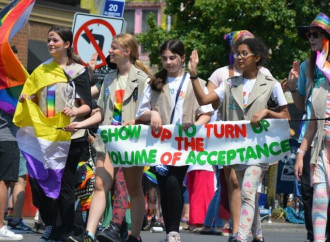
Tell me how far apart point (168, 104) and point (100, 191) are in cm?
106

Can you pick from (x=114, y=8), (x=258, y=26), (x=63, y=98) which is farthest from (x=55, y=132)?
(x=258, y=26)

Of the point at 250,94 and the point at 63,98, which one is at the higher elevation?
the point at 250,94

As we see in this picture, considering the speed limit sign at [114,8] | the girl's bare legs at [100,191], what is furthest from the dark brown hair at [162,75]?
the speed limit sign at [114,8]

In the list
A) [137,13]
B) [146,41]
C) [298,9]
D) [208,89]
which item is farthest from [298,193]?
[137,13]

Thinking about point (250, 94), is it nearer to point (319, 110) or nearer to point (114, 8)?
point (319, 110)

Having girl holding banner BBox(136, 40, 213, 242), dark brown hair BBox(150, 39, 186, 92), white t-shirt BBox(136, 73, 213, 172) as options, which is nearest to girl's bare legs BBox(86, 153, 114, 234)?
girl holding banner BBox(136, 40, 213, 242)

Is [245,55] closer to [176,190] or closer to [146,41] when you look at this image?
[176,190]

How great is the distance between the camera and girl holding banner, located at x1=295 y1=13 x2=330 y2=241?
29.5ft

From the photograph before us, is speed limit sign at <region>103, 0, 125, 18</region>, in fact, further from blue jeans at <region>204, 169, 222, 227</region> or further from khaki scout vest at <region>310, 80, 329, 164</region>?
khaki scout vest at <region>310, 80, 329, 164</region>

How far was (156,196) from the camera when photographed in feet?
52.1

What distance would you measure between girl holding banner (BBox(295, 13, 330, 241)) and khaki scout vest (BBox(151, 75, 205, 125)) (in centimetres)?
125

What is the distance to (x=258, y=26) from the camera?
3725 centimetres

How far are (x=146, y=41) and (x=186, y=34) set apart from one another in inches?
101

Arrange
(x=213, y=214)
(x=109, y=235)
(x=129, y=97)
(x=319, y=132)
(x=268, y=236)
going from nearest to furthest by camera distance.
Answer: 1. (x=319, y=132)
2. (x=109, y=235)
3. (x=129, y=97)
4. (x=268, y=236)
5. (x=213, y=214)
